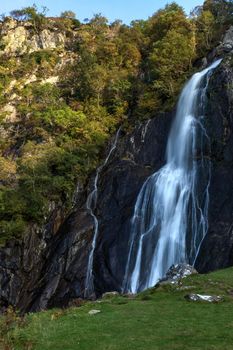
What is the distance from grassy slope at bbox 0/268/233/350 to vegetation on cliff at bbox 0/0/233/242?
1832 centimetres

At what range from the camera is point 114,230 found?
1083 inches

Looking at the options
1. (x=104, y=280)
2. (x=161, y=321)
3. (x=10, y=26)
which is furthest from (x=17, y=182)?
(x=10, y=26)

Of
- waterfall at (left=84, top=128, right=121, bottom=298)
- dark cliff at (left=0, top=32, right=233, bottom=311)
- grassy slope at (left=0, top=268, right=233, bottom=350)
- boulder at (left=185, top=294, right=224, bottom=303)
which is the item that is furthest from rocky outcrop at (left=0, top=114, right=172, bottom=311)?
boulder at (left=185, top=294, right=224, bottom=303)

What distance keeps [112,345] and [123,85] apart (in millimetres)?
38030

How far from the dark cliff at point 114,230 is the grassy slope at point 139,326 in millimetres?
8585

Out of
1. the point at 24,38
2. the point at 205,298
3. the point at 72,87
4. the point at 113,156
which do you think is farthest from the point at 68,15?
the point at 205,298

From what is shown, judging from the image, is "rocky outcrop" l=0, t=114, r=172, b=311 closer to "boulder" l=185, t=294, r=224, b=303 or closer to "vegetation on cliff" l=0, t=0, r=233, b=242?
"vegetation on cliff" l=0, t=0, r=233, b=242

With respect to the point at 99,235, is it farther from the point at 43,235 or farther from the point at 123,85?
the point at 123,85

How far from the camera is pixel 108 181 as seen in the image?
106 ft

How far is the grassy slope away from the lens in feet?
32.7

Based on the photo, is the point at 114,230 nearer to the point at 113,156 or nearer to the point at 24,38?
the point at 113,156

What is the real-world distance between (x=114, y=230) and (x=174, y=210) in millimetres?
3855

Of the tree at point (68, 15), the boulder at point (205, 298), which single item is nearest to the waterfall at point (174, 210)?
the boulder at point (205, 298)

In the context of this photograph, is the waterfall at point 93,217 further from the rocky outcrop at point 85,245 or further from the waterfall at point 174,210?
the waterfall at point 174,210
